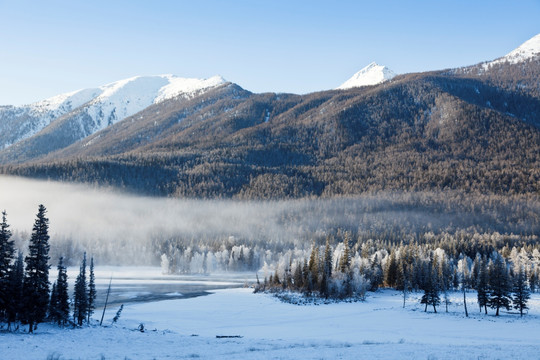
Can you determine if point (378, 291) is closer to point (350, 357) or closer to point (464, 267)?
point (464, 267)

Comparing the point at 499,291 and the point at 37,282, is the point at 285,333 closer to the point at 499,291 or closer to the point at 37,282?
the point at 37,282

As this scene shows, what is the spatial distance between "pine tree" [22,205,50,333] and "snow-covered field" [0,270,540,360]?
5.92ft

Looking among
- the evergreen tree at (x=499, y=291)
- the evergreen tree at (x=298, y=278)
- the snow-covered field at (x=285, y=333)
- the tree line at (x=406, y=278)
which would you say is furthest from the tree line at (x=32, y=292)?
the evergreen tree at (x=499, y=291)

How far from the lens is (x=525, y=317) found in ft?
232

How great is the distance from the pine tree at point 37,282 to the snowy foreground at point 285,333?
2.05 metres

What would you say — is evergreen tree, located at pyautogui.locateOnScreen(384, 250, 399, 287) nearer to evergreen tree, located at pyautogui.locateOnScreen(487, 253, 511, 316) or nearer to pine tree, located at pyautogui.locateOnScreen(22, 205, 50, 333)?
evergreen tree, located at pyautogui.locateOnScreen(487, 253, 511, 316)

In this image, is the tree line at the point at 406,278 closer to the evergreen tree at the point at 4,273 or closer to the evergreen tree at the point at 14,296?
the evergreen tree at the point at 14,296

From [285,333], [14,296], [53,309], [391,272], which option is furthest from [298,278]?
[14,296]

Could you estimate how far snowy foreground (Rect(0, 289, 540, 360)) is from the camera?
35469mm

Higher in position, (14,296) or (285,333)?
(14,296)

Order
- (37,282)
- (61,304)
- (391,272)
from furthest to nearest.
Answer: (391,272)
(61,304)
(37,282)

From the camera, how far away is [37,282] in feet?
159

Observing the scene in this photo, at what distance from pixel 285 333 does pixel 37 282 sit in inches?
1057

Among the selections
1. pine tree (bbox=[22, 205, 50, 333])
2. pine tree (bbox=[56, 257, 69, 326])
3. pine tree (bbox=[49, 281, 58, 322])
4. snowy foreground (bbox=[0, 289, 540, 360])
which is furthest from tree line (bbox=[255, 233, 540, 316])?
pine tree (bbox=[22, 205, 50, 333])
